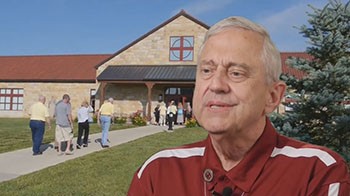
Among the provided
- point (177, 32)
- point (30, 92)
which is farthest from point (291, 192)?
point (30, 92)

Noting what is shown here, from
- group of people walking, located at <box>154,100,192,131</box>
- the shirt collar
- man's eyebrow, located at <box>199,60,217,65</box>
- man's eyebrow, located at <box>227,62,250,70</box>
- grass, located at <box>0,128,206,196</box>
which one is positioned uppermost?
man's eyebrow, located at <box>199,60,217,65</box>

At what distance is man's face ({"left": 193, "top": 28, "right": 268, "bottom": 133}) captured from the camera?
1.42m

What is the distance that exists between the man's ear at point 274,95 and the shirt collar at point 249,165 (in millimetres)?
71

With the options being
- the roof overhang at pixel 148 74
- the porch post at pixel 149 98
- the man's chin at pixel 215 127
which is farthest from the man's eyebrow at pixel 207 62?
the porch post at pixel 149 98

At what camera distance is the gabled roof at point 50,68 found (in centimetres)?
3509

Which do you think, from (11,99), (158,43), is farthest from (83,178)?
(11,99)

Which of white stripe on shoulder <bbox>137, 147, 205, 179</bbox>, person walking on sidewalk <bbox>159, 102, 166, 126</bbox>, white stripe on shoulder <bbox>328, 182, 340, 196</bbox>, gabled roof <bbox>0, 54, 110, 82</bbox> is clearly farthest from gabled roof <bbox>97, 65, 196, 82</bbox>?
white stripe on shoulder <bbox>328, 182, 340, 196</bbox>

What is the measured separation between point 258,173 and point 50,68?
38382 mm

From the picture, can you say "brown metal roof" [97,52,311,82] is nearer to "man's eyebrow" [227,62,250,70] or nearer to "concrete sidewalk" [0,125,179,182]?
"concrete sidewalk" [0,125,179,182]

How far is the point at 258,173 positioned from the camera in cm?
140

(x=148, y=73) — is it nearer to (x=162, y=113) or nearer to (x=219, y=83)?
(x=162, y=113)

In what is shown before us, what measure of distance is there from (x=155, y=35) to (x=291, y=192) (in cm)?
3061

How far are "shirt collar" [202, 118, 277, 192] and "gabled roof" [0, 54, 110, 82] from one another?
33.3 m

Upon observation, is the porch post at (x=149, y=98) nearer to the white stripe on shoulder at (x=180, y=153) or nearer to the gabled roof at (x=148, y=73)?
the gabled roof at (x=148, y=73)
